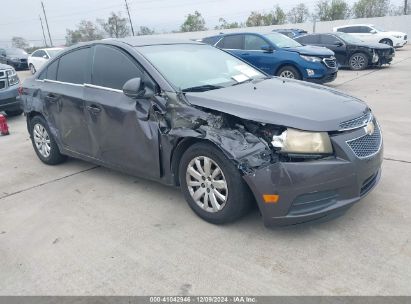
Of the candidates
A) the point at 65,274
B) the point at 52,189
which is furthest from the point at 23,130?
the point at 65,274

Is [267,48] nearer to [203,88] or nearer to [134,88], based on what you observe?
[203,88]

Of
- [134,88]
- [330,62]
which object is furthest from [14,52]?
[134,88]

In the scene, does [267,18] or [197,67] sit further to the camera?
[267,18]

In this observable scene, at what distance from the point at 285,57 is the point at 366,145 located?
753 centimetres

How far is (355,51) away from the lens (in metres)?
14.4

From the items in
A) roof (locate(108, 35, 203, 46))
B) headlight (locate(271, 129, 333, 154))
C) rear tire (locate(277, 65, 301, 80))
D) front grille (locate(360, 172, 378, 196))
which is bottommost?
rear tire (locate(277, 65, 301, 80))

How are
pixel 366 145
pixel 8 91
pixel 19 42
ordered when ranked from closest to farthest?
1. pixel 366 145
2. pixel 8 91
3. pixel 19 42

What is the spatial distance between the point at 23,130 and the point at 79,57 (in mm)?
4026

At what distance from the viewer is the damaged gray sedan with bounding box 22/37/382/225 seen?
3.05 m

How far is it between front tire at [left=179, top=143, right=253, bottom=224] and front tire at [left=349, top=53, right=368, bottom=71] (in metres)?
12.8

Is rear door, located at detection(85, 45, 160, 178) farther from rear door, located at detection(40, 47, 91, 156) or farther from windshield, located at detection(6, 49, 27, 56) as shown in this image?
windshield, located at detection(6, 49, 27, 56)

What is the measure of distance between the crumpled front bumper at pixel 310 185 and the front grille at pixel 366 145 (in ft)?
0.19

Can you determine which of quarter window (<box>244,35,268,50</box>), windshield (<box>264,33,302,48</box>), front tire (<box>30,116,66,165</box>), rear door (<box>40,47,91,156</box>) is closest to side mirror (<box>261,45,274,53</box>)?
quarter window (<box>244,35,268,50</box>)

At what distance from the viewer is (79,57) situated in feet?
15.5
